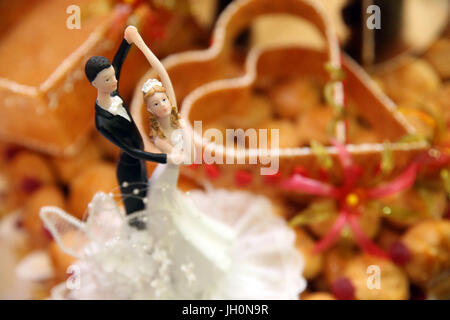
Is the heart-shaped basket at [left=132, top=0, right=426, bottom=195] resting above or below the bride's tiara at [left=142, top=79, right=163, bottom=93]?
above

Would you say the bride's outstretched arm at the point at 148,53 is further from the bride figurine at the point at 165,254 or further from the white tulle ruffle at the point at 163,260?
the white tulle ruffle at the point at 163,260

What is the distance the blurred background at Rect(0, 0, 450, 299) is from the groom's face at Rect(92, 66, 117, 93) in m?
0.15

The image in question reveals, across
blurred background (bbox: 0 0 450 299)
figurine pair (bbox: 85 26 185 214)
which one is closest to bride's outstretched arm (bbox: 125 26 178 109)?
figurine pair (bbox: 85 26 185 214)

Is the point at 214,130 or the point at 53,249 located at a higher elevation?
the point at 214,130

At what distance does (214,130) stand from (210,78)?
109 mm

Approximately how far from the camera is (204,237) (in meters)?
0.64

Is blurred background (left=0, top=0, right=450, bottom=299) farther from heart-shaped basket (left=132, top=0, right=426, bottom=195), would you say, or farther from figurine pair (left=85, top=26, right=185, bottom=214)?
figurine pair (left=85, top=26, right=185, bottom=214)

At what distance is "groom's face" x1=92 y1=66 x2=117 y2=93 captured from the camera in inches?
18.2

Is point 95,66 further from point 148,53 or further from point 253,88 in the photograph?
point 253,88

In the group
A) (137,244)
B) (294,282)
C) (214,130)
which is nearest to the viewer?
(137,244)

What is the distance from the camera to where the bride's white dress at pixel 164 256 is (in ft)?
1.96

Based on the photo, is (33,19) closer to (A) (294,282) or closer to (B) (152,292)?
(B) (152,292)

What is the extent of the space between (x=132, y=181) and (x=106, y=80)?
15 centimetres
